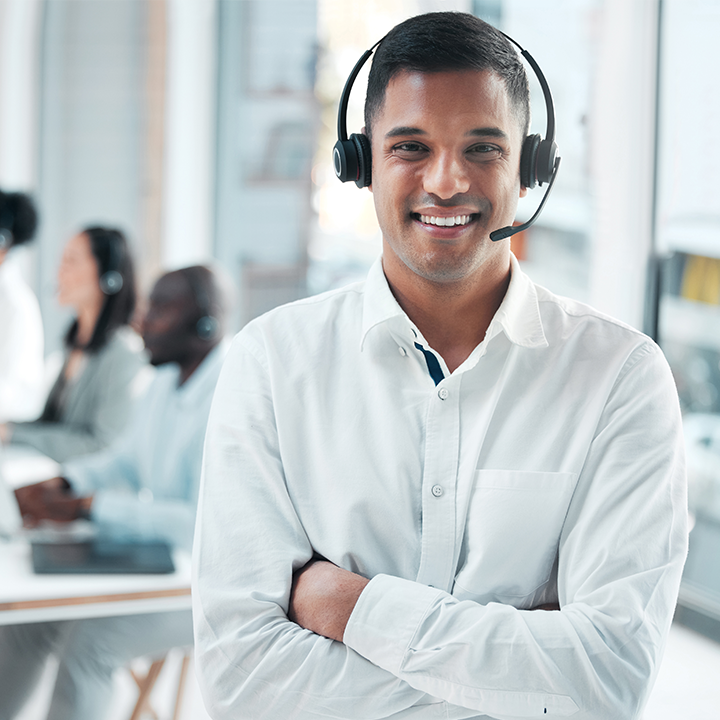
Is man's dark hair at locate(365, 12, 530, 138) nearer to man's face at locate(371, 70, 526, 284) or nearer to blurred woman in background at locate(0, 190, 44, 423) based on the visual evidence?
man's face at locate(371, 70, 526, 284)

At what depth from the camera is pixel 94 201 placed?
541 cm

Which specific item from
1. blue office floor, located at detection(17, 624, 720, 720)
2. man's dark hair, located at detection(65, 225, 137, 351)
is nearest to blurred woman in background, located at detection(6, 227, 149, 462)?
man's dark hair, located at detection(65, 225, 137, 351)

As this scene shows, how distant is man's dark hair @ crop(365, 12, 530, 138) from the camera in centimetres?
115

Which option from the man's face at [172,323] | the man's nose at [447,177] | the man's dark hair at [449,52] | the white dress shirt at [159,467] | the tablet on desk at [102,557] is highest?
the man's dark hair at [449,52]

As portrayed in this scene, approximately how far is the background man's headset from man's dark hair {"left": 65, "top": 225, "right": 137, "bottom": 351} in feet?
7.71

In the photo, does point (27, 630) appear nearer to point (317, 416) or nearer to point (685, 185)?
point (317, 416)

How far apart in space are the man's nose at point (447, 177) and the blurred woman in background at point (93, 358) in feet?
7.96

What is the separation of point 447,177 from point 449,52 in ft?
0.56

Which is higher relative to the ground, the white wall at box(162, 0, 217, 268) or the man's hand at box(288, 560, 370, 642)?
the white wall at box(162, 0, 217, 268)

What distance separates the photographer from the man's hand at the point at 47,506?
7.45 ft

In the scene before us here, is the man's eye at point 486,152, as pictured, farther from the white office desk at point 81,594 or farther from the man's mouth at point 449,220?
the white office desk at point 81,594

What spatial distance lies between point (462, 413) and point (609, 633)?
35cm

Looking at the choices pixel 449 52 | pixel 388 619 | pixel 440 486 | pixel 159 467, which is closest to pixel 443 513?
pixel 440 486

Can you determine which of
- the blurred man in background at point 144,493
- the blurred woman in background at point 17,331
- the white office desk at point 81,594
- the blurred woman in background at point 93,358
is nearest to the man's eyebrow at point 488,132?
the white office desk at point 81,594
